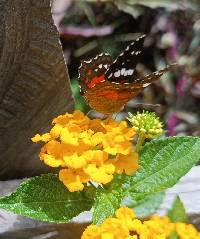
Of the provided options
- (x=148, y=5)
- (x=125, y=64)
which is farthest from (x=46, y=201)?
(x=148, y=5)

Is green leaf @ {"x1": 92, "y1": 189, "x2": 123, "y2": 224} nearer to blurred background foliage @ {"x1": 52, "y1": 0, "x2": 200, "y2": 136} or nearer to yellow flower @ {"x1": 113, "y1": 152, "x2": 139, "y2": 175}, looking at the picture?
yellow flower @ {"x1": 113, "y1": 152, "x2": 139, "y2": 175}

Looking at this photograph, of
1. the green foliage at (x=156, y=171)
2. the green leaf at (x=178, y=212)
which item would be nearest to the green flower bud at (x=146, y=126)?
the green foliage at (x=156, y=171)

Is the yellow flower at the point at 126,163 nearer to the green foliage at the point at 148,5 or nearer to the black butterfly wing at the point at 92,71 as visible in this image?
the black butterfly wing at the point at 92,71

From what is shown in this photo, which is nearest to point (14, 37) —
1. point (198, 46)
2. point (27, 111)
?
point (27, 111)

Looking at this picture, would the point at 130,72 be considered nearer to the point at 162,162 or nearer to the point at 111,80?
the point at 111,80

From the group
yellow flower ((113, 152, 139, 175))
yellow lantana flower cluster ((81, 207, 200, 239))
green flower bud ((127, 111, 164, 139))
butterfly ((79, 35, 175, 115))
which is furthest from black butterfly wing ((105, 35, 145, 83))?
yellow lantana flower cluster ((81, 207, 200, 239))

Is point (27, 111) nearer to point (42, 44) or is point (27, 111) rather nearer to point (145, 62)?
point (42, 44)
